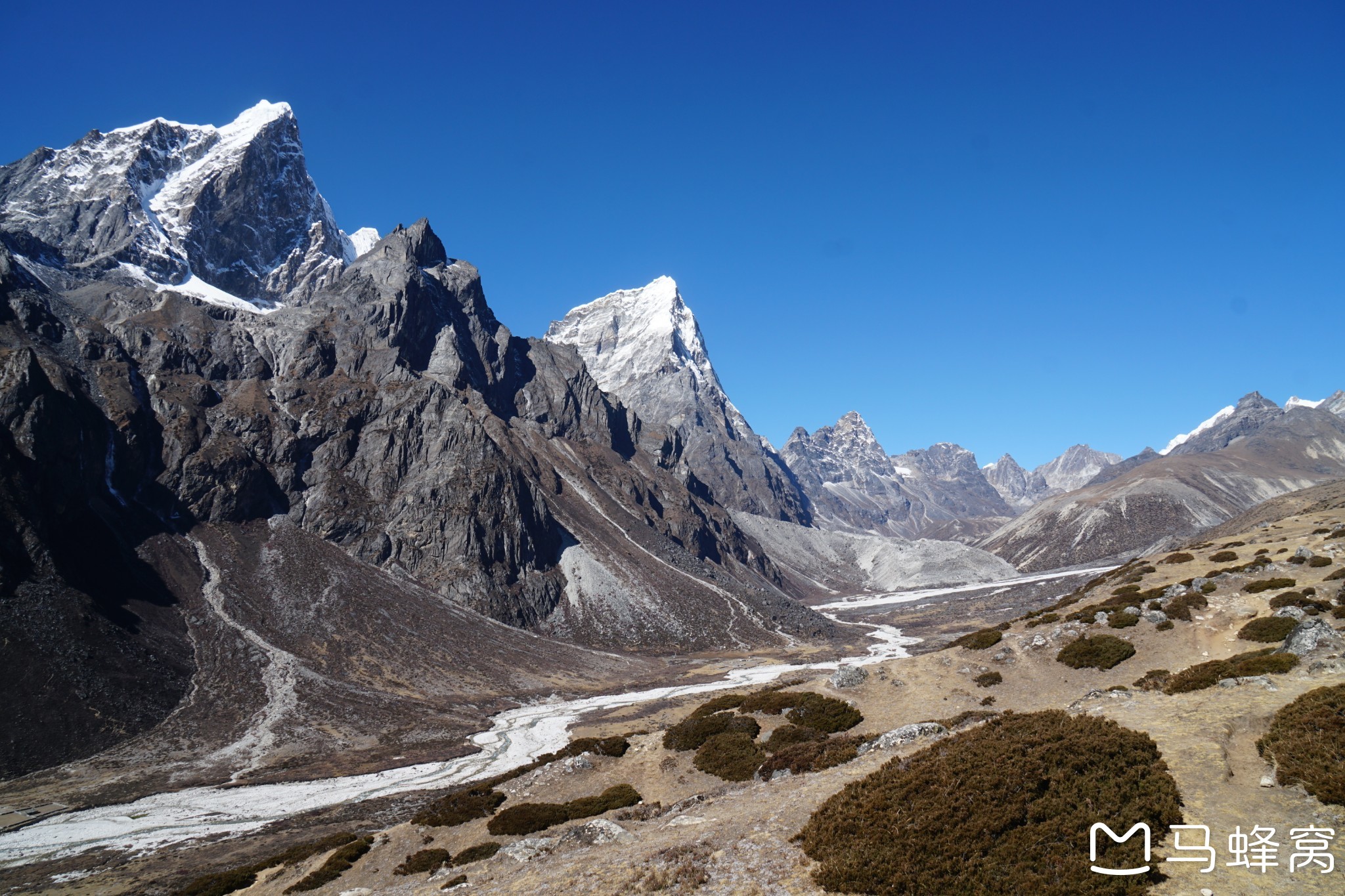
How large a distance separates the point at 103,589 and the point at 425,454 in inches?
3197

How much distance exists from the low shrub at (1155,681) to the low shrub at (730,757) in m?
17.5

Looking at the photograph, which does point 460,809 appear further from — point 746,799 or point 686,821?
point 746,799

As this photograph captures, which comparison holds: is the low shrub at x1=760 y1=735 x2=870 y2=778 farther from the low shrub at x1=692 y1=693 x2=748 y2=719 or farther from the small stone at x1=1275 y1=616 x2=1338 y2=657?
the small stone at x1=1275 y1=616 x2=1338 y2=657

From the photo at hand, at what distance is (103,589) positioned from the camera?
10450 cm

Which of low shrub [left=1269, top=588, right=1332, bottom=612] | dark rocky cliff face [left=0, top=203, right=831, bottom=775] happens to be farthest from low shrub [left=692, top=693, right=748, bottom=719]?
dark rocky cliff face [left=0, top=203, right=831, bottom=775]

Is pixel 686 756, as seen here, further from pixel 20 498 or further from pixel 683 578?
pixel 683 578

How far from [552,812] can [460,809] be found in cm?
660

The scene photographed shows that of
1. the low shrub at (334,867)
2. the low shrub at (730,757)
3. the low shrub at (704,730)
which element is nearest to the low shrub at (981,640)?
the low shrub at (704,730)

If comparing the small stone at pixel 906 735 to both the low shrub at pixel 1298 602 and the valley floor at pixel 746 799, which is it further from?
the low shrub at pixel 1298 602

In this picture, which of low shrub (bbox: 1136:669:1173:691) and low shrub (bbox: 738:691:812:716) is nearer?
low shrub (bbox: 1136:669:1173:691)

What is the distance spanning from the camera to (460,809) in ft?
113

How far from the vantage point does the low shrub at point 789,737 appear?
34.2m

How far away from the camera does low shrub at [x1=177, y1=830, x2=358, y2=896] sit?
34969mm

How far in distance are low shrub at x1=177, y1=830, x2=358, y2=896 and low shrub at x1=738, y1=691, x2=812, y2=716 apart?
22624 mm
